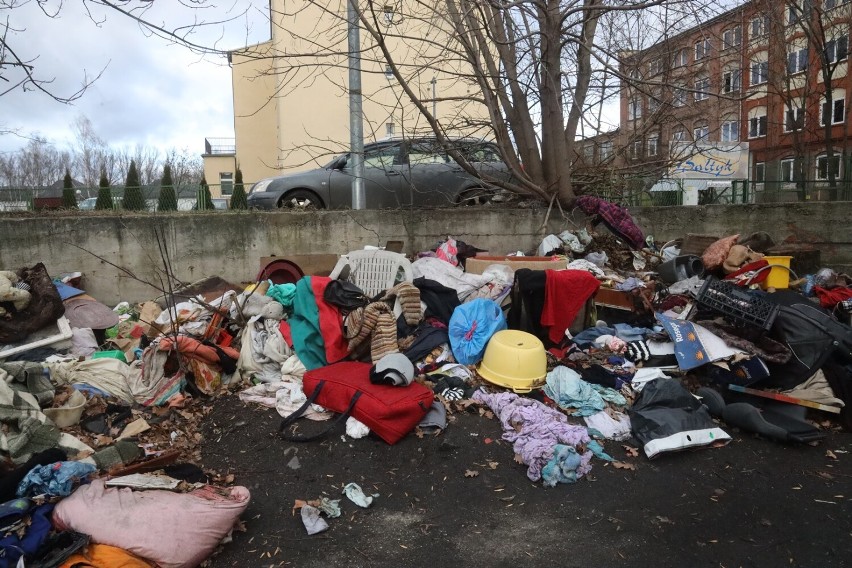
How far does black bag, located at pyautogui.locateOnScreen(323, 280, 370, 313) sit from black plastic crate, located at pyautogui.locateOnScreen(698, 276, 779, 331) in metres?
2.95

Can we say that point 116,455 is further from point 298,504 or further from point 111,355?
point 111,355

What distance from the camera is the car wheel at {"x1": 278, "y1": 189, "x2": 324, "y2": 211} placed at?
7.86 m

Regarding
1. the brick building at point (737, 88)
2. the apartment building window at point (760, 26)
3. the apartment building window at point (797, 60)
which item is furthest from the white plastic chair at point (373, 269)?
the apartment building window at point (797, 60)

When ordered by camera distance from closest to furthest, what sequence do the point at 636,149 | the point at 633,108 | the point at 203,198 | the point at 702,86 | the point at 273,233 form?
1. the point at 273,233
2. the point at 702,86
3. the point at 636,149
4. the point at 633,108
5. the point at 203,198

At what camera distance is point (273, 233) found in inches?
255

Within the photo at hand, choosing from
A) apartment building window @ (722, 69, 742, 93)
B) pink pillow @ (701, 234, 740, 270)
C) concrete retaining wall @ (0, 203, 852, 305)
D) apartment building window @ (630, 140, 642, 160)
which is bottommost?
pink pillow @ (701, 234, 740, 270)

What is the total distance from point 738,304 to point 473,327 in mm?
2111

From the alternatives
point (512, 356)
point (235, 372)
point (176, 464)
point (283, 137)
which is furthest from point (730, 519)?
point (283, 137)

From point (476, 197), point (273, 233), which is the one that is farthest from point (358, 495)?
point (476, 197)

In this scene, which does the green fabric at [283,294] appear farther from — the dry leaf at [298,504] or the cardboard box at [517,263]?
the dry leaf at [298,504]

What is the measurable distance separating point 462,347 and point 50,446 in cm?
299

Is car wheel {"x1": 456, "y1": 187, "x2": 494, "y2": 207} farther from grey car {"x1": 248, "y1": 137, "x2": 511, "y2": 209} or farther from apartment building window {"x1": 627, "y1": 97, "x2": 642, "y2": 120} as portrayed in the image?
apartment building window {"x1": 627, "y1": 97, "x2": 642, "y2": 120}

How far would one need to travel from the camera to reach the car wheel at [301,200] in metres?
7.86

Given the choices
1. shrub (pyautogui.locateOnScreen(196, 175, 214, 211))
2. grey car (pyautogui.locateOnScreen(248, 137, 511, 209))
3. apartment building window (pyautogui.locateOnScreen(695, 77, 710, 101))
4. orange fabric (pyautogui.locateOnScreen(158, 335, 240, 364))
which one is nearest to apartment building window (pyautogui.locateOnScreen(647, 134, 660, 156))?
apartment building window (pyautogui.locateOnScreen(695, 77, 710, 101))
